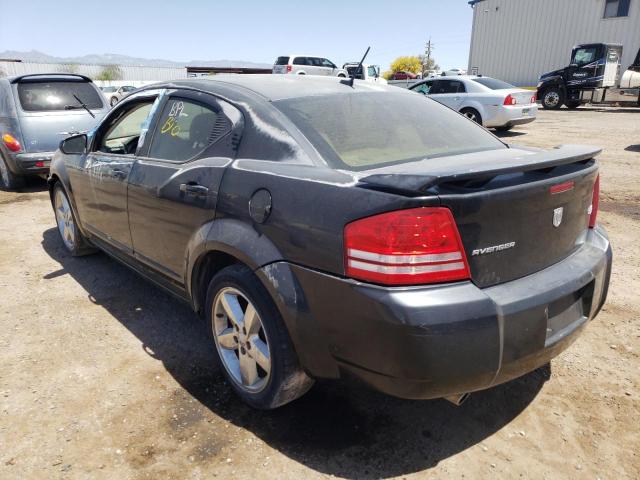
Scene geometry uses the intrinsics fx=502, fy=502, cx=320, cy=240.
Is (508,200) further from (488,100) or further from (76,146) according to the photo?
(488,100)

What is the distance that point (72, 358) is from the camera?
122 inches

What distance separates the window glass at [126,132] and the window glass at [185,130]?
31cm

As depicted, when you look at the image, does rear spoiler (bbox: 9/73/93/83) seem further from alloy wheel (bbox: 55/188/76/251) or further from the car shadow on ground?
the car shadow on ground

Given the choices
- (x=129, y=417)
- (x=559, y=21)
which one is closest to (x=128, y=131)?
(x=129, y=417)

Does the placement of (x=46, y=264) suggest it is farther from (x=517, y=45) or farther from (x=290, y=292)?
(x=517, y=45)

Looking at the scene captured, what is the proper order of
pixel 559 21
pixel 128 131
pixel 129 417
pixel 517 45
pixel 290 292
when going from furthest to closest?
1. pixel 517 45
2. pixel 559 21
3. pixel 128 131
4. pixel 129 417
5. pixel 290 292

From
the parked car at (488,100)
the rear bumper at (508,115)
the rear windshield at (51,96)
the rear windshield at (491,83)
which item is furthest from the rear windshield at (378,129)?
the rear windshield at (491,83)

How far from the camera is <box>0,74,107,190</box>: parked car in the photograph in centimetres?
706

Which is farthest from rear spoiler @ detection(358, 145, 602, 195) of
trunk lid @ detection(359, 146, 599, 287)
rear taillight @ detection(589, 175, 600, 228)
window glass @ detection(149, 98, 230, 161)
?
window glass @ detection(149, 98, 230, 161)

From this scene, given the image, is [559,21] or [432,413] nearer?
[432,413]

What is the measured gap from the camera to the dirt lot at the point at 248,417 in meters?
2.20

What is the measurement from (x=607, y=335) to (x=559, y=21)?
38.4 meters

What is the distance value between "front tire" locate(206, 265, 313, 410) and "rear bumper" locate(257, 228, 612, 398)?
0.33 feet

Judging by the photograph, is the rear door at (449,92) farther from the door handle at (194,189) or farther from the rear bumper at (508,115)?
the door handle at (194,189)
